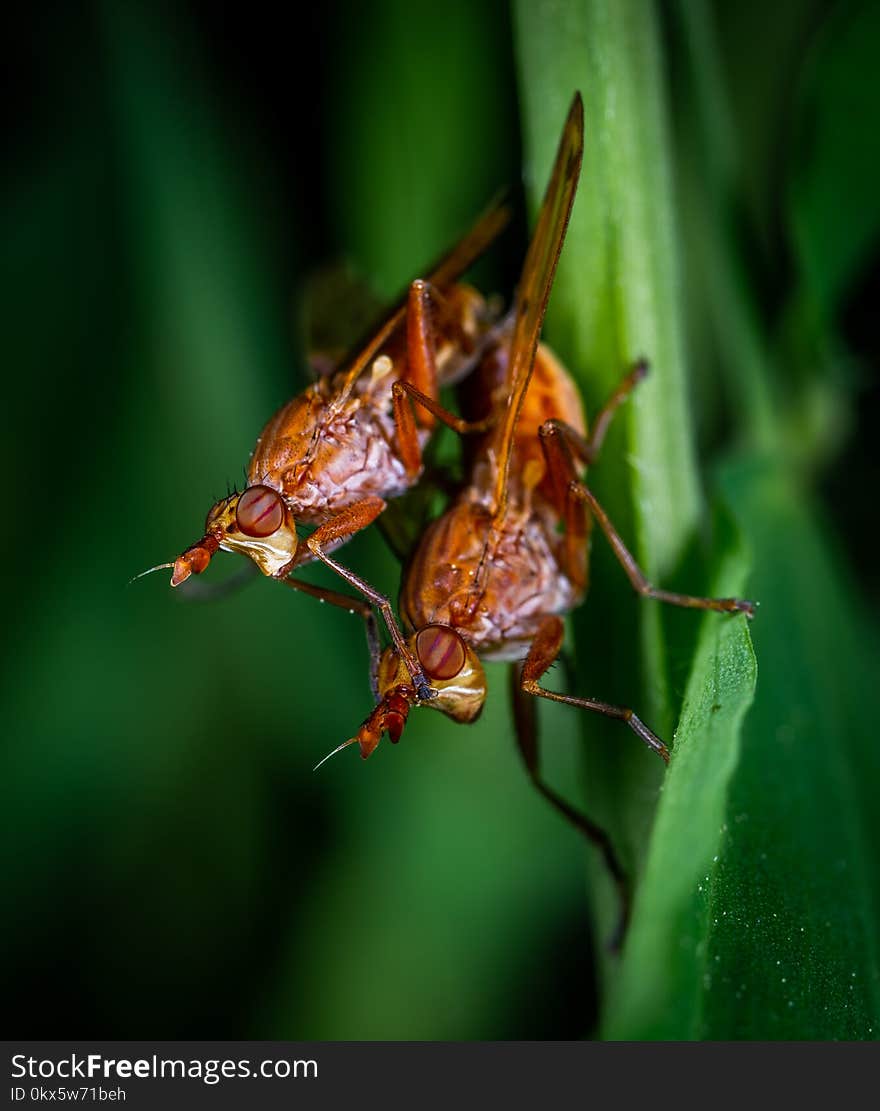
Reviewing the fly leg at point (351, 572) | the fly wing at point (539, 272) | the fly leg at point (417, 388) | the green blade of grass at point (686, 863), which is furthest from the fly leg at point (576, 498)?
the green blade of grass at point (686, 863)

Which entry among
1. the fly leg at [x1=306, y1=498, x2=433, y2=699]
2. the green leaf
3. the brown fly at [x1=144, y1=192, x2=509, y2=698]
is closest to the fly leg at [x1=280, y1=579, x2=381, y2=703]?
the brown fly at [x1=144, y1=192, x2=509, y2=698]

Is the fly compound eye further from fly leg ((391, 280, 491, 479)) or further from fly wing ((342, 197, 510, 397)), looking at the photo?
fly wing ((342, 197, 510, 397))

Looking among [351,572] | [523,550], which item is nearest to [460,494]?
[523,550]

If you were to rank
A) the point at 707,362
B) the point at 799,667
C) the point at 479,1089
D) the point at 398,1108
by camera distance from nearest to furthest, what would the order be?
1. the point at 479,1089
2. the point at 398,1108
3. the point at 799,667
4. the point at 707,362

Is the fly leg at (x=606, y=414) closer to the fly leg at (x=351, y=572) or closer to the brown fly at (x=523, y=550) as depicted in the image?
the brown fly at (x=523, y=550)

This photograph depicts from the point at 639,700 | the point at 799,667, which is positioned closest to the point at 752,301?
the point at 799,667

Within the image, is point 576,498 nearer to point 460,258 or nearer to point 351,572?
point 351,572

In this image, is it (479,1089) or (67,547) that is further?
(67,547)

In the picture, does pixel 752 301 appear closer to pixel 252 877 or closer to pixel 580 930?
pixel 580 930
